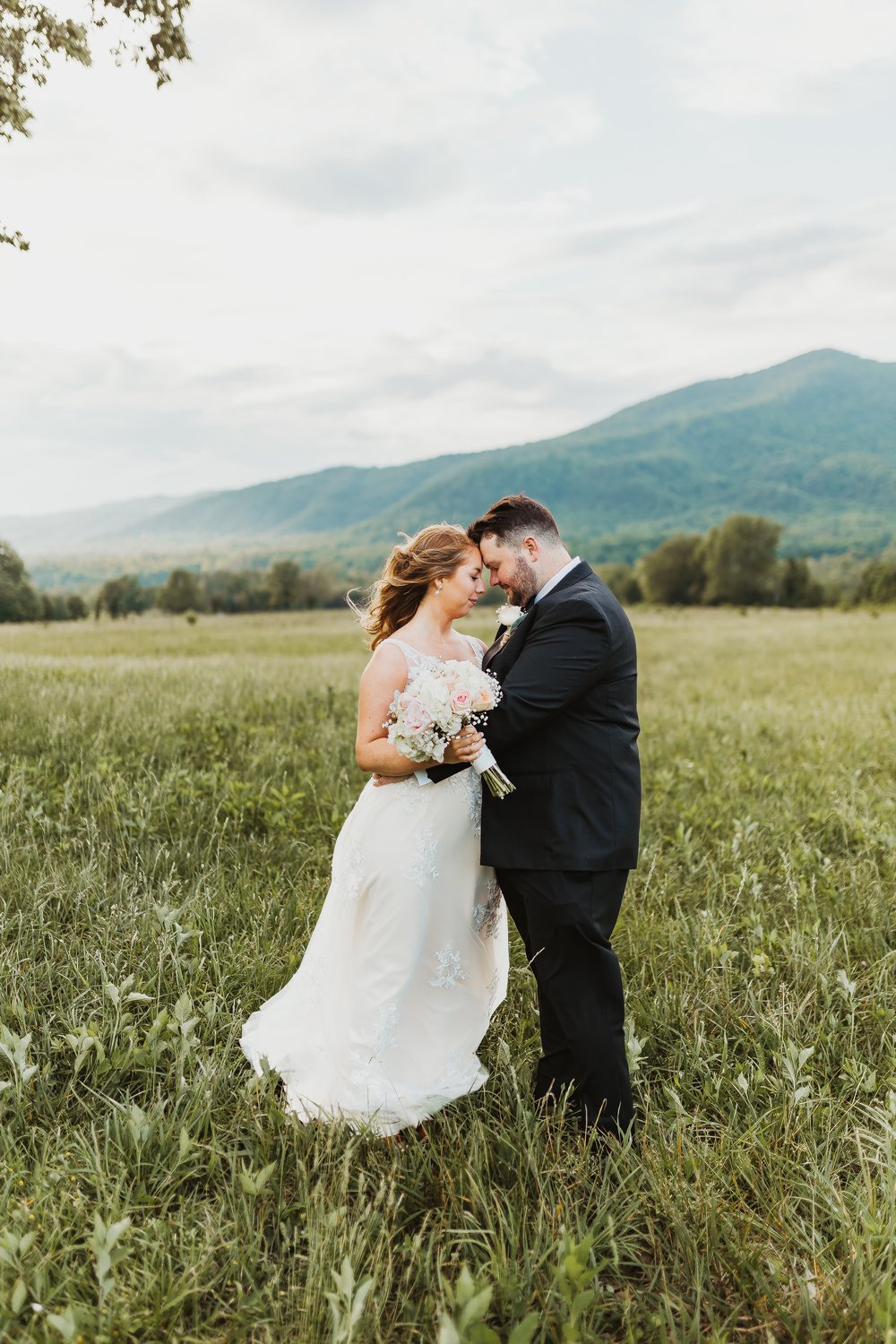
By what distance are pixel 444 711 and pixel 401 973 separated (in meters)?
1.38

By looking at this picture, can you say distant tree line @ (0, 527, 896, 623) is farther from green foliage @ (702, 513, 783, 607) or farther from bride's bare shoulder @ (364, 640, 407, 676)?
bride's bare shoulder @ (364, 640, 407, 676)

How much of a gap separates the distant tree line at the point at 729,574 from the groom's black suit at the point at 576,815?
104861mm

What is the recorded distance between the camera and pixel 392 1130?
12.1 feet

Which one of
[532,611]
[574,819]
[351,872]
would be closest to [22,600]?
[351,872]

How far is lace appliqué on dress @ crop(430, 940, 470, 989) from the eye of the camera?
404 centimetres

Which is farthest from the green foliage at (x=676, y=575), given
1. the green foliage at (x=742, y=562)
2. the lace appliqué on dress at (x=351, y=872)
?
the lace appliqué on dress at (x=351, y=872)

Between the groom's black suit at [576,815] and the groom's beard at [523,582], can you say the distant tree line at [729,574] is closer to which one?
the groom's beard at [523,582]

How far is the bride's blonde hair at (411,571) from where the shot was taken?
407cm

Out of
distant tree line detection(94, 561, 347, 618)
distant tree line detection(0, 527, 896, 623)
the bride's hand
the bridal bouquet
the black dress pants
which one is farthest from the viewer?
distant tree line detection(94, 561, 347, 618)

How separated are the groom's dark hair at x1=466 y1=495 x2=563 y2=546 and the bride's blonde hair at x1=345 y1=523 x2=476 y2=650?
177mm

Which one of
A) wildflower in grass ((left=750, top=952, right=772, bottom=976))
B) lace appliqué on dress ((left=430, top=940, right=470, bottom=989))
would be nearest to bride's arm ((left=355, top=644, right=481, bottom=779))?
lace appliqué on dress ((left=430, top=940, right=470, bottom=989))

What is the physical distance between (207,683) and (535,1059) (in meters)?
9.11

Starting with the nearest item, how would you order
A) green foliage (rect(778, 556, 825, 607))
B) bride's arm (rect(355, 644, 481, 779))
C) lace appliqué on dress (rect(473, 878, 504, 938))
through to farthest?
bride's arm (rect(355, 644, 481, 779)) < lace appliqué on dress (rect(473, 878, 504, 938)) < green foliage (rect(778, 556, 825, 607))

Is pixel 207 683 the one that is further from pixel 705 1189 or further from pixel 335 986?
pixel 705 1189
